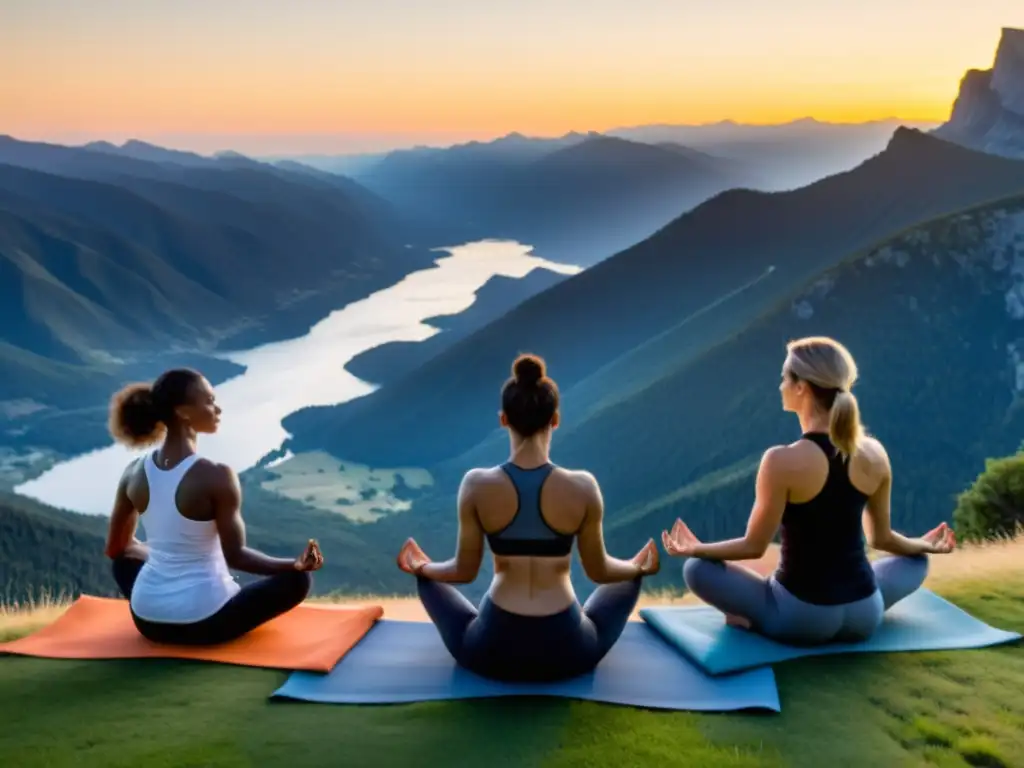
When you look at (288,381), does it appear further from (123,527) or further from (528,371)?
(528,371)

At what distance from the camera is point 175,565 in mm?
5188

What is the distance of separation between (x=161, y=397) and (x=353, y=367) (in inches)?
5244

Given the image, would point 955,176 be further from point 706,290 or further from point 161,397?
point 161,397

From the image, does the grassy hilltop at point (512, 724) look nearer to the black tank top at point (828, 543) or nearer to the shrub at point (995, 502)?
the black tank top at point (828, 543)

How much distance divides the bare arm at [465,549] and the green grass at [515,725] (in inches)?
24.4

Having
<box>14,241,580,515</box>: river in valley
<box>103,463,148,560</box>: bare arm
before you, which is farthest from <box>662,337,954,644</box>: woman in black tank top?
<box>14,241,580,515</box>: river in valley

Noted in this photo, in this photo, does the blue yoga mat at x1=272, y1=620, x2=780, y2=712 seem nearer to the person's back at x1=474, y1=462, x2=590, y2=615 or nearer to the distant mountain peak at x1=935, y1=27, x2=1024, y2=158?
the person's back at x1=474, y1=462, x2=590, y2=615

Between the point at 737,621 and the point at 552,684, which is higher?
the point at 737,621

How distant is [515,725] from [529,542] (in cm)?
82

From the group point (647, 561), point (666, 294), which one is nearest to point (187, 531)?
point (647, 561)

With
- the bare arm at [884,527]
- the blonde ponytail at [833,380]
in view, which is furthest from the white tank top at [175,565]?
the bare arm at [884,527]

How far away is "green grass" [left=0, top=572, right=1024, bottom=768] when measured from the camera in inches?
165

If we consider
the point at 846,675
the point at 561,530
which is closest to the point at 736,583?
the point at 846,675

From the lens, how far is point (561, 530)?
15.1ft
